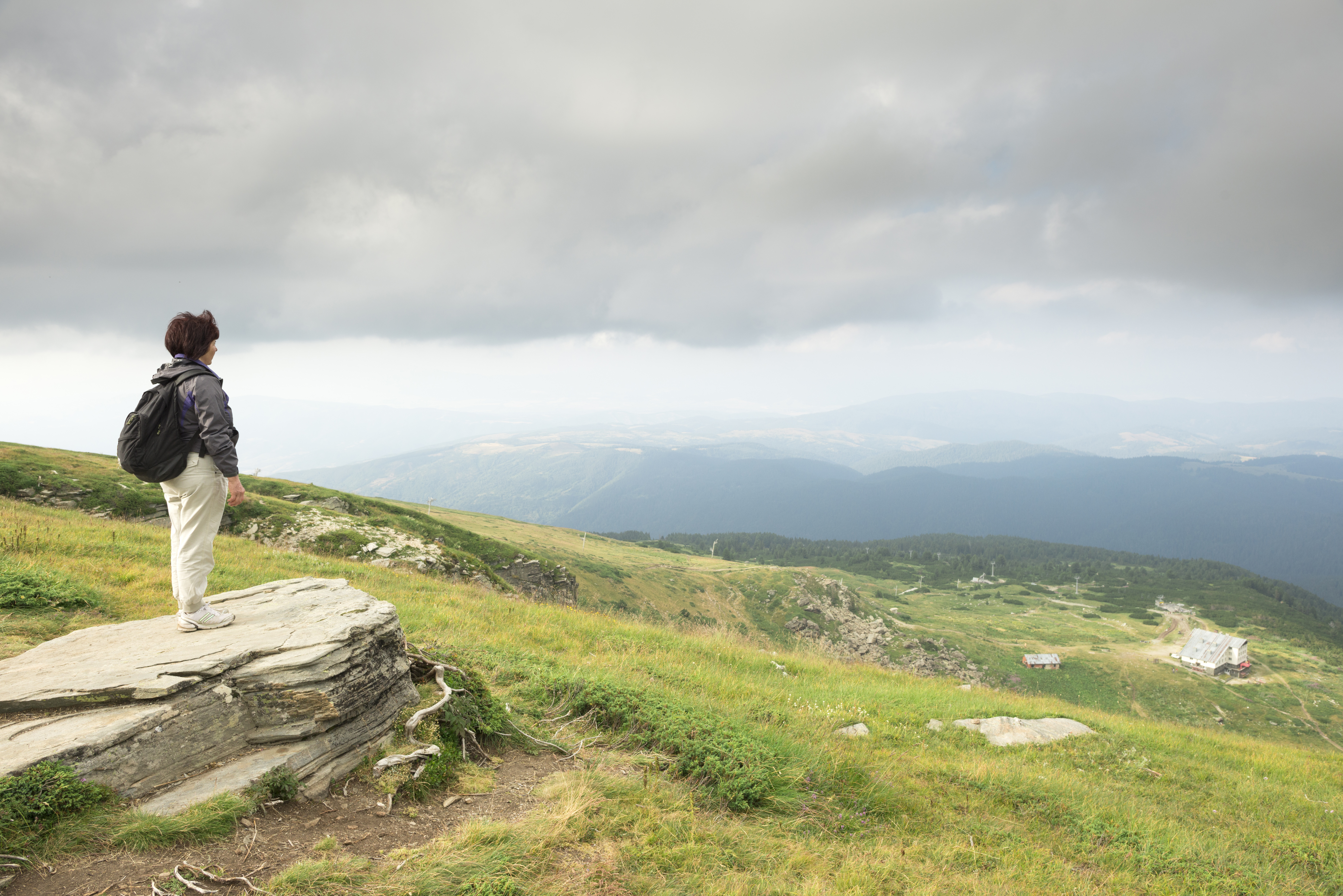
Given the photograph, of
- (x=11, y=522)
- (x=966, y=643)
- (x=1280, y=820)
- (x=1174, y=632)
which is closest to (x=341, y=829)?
(x=1280, y=820)

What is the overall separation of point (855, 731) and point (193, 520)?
10912mm

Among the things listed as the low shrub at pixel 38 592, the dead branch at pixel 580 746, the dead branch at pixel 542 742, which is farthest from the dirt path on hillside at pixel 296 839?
the low shrub at pixel 38 592

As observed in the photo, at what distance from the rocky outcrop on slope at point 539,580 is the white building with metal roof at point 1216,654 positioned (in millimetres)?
129018

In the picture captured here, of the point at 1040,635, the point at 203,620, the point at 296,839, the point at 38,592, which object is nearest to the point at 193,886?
the point at 296,839

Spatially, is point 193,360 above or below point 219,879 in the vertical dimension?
above

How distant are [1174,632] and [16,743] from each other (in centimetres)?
20016

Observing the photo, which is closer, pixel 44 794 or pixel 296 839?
pixel 44 794

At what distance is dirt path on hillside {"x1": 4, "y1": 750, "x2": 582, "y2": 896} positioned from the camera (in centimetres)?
402

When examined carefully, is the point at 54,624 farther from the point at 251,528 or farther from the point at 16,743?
the point at 251,528

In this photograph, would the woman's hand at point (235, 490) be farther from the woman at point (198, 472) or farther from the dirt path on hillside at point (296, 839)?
the dirt path on hillside at point (296, 839)

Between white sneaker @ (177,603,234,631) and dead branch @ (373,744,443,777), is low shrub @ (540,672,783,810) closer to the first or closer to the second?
dead branch @ (373,744,443,777)

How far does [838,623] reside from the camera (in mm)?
99875

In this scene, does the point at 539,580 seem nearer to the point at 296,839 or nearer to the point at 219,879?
the point at 296,839

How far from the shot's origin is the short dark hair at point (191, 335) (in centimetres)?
714
